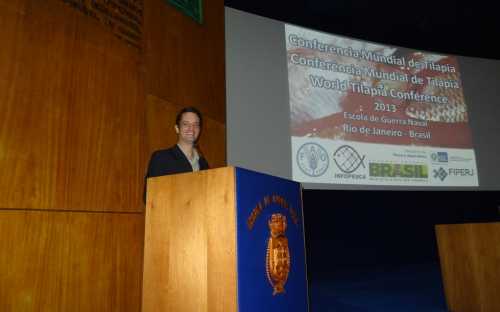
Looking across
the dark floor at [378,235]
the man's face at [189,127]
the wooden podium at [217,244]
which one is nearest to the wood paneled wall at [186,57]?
the man's face at [189,127]

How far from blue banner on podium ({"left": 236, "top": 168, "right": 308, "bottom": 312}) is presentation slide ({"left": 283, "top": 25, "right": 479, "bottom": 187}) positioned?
5.59ft

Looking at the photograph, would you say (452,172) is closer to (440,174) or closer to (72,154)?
(440,174)

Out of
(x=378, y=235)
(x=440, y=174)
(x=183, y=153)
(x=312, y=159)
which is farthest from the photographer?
(x=378, y=235)

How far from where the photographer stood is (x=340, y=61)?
329 centimetres

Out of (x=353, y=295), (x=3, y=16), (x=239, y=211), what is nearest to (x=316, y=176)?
(x=353, y=295)

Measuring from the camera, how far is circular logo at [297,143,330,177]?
9.77 feet

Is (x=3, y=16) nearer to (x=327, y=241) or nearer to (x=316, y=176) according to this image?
(x=316, y=176)

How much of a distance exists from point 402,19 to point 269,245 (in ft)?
13.9

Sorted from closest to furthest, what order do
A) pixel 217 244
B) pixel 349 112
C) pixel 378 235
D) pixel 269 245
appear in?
pixel 217 244 → pixel 269 245 → pixel 349 112 → pixel 378 235

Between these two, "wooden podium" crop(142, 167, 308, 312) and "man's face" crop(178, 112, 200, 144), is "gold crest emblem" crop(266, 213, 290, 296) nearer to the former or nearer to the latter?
"wooden podium" crop(142, 167, 308, 312)

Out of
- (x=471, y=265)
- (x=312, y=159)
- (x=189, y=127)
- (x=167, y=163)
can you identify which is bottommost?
(x=471, y=265)

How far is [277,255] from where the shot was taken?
1.14 meters

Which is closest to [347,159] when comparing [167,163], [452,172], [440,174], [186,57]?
[440,174]

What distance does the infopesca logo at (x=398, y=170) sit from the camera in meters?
3.16
